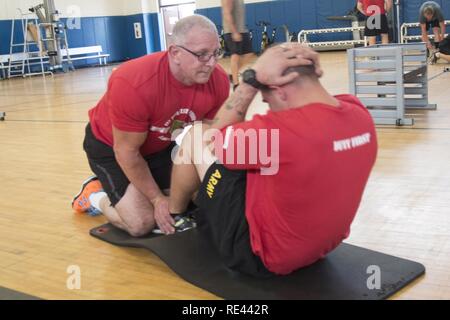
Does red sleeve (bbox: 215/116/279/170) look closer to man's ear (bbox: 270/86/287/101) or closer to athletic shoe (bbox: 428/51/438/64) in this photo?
man's ear (bbox: 270/86/287/101)

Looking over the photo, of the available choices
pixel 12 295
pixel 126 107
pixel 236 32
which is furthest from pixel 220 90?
pixel 236 32

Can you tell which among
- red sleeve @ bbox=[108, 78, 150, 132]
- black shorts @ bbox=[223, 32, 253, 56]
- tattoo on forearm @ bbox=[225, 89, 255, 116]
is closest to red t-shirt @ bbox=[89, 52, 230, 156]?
red sleeve @ bbox=[108, 78, 150, 132]

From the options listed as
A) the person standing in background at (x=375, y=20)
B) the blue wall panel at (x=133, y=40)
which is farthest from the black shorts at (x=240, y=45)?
the blue wall panel at (x=133, y=40)

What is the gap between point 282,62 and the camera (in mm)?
1449

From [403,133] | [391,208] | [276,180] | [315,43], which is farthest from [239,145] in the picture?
[315,43]

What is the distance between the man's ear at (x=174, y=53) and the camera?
1994mm

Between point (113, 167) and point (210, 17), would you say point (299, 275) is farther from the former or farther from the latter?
point (210, 17)

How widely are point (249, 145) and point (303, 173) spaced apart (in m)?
0.17

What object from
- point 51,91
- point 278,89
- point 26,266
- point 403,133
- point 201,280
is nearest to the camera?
point 278,89

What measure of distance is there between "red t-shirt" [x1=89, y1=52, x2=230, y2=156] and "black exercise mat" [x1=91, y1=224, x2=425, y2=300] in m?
0.46

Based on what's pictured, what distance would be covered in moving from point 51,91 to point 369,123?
8620 millimetres

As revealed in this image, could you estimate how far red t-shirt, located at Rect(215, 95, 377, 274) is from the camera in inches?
54.9
